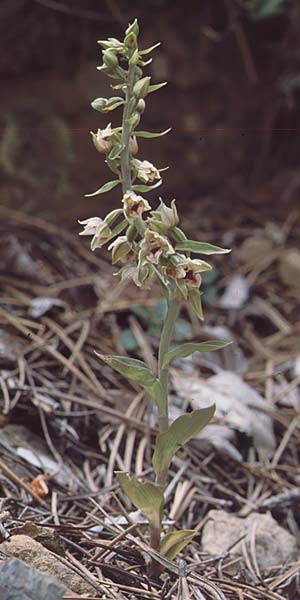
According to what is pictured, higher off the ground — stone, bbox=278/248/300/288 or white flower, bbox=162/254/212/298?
white flower, bbox=162/254/212/298

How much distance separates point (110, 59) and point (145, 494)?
33.0 inches

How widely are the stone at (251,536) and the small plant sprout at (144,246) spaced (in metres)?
0.26

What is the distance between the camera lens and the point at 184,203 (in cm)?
343

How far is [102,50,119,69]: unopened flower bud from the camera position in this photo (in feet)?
4.29

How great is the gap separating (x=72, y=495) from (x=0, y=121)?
6.33 ft

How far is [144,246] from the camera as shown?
4.17 ft

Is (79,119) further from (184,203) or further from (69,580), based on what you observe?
(69,580)

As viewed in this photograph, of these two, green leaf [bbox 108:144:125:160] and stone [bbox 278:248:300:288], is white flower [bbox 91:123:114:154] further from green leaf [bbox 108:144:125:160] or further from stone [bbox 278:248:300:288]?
stone [bbox 278:248:300:288]

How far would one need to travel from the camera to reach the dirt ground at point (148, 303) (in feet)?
5.21

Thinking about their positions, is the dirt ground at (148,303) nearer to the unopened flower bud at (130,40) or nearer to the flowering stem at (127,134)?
the flowering stem at (127,134)

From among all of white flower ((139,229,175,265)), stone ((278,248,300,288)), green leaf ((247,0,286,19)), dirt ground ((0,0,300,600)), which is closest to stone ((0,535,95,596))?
dirt ground ((0,0,300,600))

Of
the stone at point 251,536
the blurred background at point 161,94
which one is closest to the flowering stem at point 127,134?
the stone at point 251,536

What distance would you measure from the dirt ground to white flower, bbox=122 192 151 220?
24.9 inches

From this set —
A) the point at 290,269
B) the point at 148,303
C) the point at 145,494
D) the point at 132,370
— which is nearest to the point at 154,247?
the point at 132,370
